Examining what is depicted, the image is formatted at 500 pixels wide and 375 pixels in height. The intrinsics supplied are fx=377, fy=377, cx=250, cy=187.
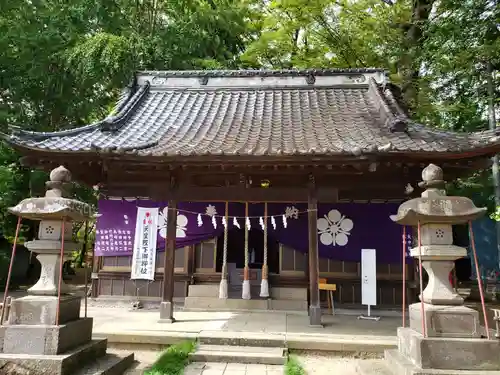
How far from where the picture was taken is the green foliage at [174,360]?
5663mm

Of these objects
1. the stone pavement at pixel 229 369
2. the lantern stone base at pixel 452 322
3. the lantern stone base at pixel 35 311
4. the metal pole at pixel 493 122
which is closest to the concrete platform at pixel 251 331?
the stone pavement at pixel 229 369

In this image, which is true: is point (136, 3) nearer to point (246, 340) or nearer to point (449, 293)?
point (246, 340)

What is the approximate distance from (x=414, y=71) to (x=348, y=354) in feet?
44.8

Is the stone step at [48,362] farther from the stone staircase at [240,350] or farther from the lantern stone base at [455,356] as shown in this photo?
the lantern stone base at [455,356]

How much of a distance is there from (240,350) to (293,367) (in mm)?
1123

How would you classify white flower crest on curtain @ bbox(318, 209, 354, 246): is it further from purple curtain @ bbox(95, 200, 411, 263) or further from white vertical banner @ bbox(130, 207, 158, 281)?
white vertical banner @ bbox(130, 207, 158, 281)

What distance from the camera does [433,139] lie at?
797cm

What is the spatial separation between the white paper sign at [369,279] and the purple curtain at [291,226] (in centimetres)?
50

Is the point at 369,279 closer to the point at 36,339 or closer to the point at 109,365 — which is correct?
the point at 109,365

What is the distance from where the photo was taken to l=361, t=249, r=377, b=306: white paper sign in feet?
28.5

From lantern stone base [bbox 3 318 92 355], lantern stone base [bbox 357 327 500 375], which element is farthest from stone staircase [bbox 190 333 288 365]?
lantern stone base [bbox 357 327 500 375]

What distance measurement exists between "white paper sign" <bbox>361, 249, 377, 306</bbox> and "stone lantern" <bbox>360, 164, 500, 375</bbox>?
3.26m

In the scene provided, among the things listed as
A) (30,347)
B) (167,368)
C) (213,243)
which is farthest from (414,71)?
(30,347)

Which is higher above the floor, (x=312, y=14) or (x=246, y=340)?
(x=312, y=14)
